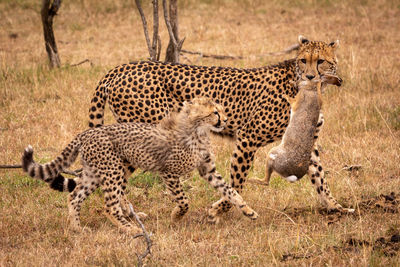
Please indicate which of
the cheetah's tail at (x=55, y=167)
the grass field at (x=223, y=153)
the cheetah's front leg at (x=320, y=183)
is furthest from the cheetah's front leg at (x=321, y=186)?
the cheetah's tail at (x=55, y=167)

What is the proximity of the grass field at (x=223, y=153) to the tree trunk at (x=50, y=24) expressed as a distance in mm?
→ 254

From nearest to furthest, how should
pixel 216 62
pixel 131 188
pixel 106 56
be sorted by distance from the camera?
1. pixel 131 188
2. pixel 216 62
3. pixel 106 56

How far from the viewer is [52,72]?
8.09 m

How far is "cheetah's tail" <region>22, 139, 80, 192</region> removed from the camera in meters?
3.93

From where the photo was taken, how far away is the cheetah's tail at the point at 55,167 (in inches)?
155

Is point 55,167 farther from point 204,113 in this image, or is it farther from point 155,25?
point 155,25

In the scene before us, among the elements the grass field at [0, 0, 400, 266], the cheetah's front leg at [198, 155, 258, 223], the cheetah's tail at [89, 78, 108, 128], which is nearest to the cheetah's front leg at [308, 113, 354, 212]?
the grass field at [0, 0, 400, 266]

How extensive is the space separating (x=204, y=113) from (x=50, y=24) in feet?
16.7

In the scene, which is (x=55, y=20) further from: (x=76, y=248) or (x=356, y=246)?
(x=356, y=246)

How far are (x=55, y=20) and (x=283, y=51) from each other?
5456 millimetres

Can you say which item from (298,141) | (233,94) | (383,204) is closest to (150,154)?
(233,94)

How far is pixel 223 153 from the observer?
5.62m

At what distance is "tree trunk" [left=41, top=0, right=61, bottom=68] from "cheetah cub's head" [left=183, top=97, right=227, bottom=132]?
15.6 feet

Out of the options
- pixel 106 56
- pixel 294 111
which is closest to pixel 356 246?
pixel 294 111
